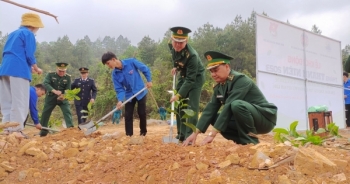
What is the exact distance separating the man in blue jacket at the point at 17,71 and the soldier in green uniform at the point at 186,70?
5.07 ft

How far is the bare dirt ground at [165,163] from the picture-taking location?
6.47 ft

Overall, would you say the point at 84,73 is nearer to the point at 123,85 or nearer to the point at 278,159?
the point at 123,85

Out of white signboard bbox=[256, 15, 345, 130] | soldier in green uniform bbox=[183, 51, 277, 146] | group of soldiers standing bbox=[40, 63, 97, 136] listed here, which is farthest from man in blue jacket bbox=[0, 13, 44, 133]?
white signboard bbox=[256, 15, 345, 130]

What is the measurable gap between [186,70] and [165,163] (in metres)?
1.96

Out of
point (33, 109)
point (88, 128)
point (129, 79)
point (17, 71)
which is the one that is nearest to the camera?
point (17, 71)

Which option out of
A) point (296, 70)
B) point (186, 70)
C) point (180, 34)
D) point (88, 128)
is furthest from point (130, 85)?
point (296, 70)

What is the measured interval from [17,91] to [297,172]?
298 centimetres

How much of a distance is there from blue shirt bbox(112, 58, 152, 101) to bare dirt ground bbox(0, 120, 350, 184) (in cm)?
151

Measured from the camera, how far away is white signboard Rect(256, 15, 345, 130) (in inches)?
240

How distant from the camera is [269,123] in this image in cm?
324

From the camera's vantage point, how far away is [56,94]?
6.36m

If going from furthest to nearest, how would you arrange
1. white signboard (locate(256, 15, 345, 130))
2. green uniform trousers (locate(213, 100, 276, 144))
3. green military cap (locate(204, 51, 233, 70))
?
white signboard (locate(256, 15, 345, 130))
green military cap (locate(204, 51, 233, 70))
green uniform trousers (locate(213, 100, 276, 144))

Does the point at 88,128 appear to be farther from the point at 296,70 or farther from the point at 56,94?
the point at 296,70

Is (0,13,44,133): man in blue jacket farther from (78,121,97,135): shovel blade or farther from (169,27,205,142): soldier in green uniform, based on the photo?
(169,27,205,142): soldier in green uniform
